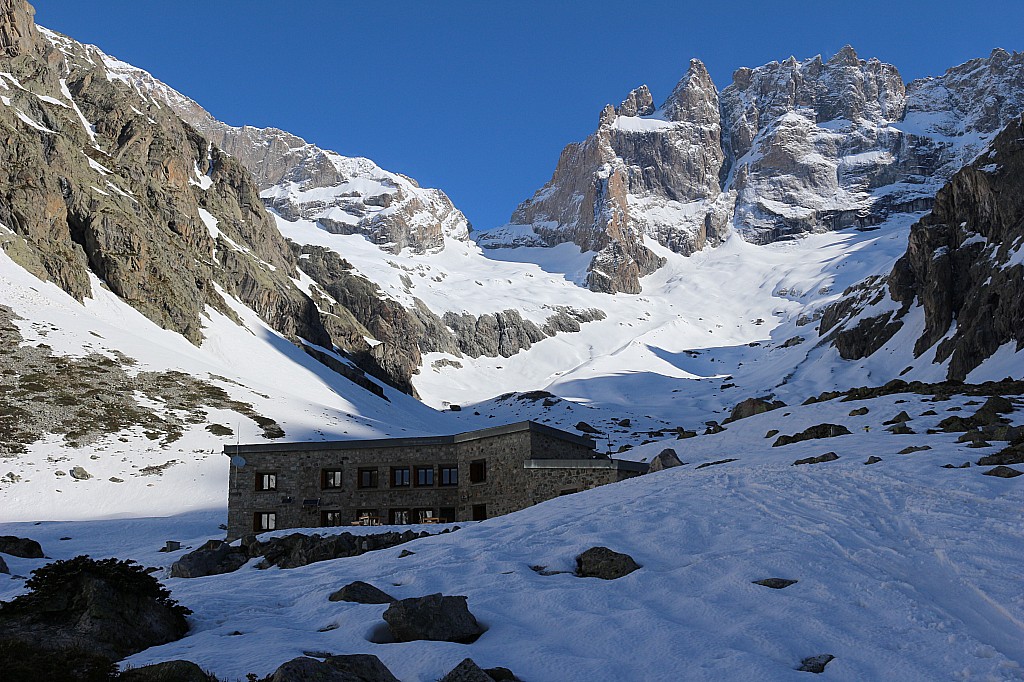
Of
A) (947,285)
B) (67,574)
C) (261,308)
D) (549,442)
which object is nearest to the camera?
(67,574)

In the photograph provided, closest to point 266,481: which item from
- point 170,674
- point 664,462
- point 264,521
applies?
point 264,521

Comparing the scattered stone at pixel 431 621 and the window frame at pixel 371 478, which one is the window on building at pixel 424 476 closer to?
the window frame at pixel 371 478

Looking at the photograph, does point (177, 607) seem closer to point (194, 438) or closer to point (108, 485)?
point (108, 485)

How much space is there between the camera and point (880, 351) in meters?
105

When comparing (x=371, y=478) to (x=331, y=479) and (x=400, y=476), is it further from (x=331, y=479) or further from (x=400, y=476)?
(x=331, y=479)

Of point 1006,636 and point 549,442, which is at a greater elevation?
point 549,442

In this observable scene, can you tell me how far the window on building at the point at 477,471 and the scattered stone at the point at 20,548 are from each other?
68.6ft

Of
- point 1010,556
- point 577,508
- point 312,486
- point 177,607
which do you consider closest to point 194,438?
point 312,486

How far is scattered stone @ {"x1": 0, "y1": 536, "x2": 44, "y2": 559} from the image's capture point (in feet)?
108

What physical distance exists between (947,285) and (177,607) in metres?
92.8

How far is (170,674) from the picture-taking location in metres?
10.3

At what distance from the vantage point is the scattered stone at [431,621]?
44.1 ft

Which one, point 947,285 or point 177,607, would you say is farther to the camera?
point 947,285

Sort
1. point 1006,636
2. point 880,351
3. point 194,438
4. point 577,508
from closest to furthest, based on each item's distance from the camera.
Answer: point 1006,636
point 577,508
point 194,438
point 880,351
